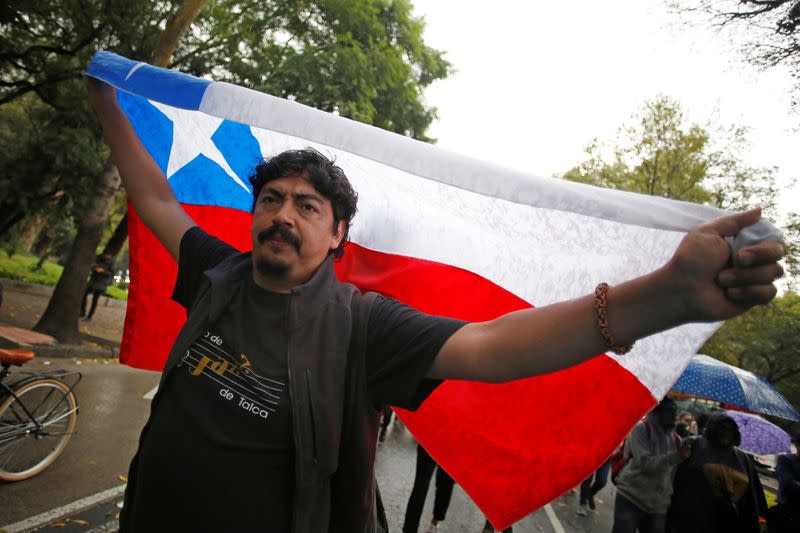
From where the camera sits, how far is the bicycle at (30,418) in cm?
381

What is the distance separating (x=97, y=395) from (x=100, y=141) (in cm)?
653

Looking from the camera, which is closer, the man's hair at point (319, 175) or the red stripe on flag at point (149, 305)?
the man's hair at point (319, 175)

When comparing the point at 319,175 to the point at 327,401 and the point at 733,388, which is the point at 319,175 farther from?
the point at 733,388

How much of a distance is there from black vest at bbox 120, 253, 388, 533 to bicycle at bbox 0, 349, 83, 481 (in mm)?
3143

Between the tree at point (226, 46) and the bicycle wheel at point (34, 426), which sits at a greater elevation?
the tree at point (226, 46)

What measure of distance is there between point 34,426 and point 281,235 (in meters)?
3.86

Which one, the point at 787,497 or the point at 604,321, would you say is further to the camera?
the point at 787,497

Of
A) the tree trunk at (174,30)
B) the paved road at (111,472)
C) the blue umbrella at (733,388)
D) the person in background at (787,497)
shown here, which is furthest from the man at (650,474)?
the tree trunk at (174,30)

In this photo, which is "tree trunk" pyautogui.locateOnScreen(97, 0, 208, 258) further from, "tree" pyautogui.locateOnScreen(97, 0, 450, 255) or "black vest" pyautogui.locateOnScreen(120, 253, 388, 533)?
"black vest" pyautogui.locateOnScreen(120, 253, 388, 533)

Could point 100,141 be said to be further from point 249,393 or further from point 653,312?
point 653,312

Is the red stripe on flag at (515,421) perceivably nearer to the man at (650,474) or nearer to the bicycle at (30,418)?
the man at (650,474)

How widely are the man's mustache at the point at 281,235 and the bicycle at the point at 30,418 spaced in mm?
3452

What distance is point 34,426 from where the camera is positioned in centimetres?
400

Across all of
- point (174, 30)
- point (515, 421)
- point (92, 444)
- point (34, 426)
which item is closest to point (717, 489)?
point (515, 421)
